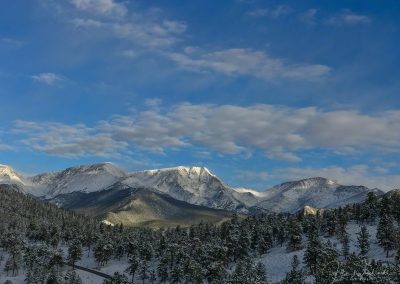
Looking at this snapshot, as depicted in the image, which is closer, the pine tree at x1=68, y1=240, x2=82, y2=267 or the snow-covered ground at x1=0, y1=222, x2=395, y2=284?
the snow-covered ground at x1=0, y1=222, x2=395, y2=284

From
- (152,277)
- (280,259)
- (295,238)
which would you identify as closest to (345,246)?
(295,238)

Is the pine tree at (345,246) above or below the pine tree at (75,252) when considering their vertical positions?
above

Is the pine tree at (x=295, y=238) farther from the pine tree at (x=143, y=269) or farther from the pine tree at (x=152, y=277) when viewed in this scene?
the pine tree at (x=143, y=269)

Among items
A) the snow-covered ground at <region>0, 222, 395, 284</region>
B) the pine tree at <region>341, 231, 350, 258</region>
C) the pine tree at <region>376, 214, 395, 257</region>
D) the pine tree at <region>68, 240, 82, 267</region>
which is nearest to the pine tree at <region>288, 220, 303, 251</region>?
the snow-covered ground at <region>0, 222, 395, 284</region>

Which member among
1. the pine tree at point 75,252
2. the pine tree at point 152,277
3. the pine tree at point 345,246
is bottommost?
the pine tree at point 152,277

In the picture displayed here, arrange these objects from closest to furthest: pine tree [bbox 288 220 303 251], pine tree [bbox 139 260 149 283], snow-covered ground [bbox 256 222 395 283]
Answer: snow-covered ground [bbox 256 222 395 283], pine tree [bbox 139 260 149 283], pine tree [bbox 288 220 303 251]

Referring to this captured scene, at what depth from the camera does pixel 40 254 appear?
196m

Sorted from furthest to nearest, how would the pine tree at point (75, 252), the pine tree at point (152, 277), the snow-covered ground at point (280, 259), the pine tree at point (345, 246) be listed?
the pine tree at point (75, 252) → the pine tree at point (152, 277) → the pine tree at point (345, 246) → the snow-covered ground at point (280, 259)

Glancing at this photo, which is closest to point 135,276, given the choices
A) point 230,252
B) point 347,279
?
point 230,252

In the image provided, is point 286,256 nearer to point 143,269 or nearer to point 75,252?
point 143,269

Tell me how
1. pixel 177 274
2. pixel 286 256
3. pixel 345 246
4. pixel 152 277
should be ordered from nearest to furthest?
pixel 345 246, pixel 177 274, pixel 286 256, pixel 152 277

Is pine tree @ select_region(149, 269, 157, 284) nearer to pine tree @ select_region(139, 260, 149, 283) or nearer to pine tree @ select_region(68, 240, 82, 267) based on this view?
pine tree @ select_region(139, 260, 149, 283)

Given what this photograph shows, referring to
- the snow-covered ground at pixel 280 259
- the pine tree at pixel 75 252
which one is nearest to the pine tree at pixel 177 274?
the snow-covered ground at pixel 280 259

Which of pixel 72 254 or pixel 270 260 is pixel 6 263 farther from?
pixel 270 260
